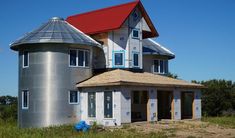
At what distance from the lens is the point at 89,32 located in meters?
36.1

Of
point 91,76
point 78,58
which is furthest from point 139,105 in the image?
point 78,58

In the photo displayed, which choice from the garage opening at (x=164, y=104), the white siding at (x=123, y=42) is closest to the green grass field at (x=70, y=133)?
the white siding at (x=123, y=42)

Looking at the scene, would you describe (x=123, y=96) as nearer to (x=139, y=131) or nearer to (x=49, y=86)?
(x=139, y=131)

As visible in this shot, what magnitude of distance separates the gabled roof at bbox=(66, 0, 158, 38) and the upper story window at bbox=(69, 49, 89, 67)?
3199 mm

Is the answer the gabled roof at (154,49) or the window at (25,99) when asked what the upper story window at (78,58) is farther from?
the gabled roof at (154,49)

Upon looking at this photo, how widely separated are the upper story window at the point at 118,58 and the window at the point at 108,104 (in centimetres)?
553

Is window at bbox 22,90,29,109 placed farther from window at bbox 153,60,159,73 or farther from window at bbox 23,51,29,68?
window at bbox 153,60,159,73

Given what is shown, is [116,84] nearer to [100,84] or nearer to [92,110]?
[100,84]

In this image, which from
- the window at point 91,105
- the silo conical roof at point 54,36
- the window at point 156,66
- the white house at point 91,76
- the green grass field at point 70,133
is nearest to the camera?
the green grass field at point 70,133

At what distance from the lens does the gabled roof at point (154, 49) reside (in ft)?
132

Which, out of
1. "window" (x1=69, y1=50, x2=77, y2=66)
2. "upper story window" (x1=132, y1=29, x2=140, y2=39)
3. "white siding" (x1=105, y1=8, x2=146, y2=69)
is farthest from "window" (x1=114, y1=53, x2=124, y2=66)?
"window" (x1=69, y1=50, x2=77, y2=66)

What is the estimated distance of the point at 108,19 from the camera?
1420 inches

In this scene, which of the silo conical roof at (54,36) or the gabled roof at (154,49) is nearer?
the silo conical roof at (54,36)

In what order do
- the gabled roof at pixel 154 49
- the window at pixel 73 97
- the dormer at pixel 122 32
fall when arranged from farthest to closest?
the gabled roof at pixel 154 49, the dormer at pixel 122 32, the window at pixel 73 97
